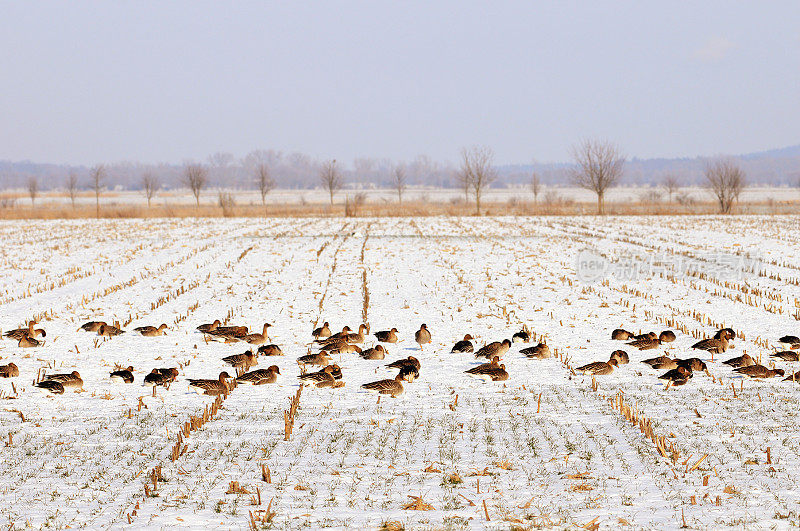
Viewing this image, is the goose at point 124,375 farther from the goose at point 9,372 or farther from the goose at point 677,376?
the goose at point 677,376

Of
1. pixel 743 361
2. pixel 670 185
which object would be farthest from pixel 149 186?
pixel 743 361

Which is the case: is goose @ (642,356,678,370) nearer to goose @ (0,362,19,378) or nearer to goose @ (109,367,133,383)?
goose @ (109,367,133,383)

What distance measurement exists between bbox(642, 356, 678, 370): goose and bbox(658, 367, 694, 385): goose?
69cm

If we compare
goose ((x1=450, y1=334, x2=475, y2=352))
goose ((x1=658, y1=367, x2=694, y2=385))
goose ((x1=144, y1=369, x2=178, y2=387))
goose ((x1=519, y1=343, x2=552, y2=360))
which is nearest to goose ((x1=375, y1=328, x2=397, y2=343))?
goose ((x1=450, y1=334, x2=475, y2=352))

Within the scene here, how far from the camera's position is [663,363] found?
10773mm

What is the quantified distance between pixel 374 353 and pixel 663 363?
4.73m

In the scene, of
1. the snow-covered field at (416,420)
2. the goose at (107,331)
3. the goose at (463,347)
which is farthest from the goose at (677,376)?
the goose at (107,331)

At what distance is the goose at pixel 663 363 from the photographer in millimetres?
10773

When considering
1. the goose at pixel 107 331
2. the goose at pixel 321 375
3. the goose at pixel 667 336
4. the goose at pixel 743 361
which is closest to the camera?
the goose at pixel 321 375

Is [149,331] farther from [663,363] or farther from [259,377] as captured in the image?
[663,363]

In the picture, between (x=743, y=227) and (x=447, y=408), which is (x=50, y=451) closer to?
(x=447, y=408)

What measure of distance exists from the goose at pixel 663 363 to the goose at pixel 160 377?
7366mm

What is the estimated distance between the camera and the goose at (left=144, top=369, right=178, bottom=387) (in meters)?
9.72

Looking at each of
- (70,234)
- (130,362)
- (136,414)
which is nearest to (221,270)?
(130,362)
